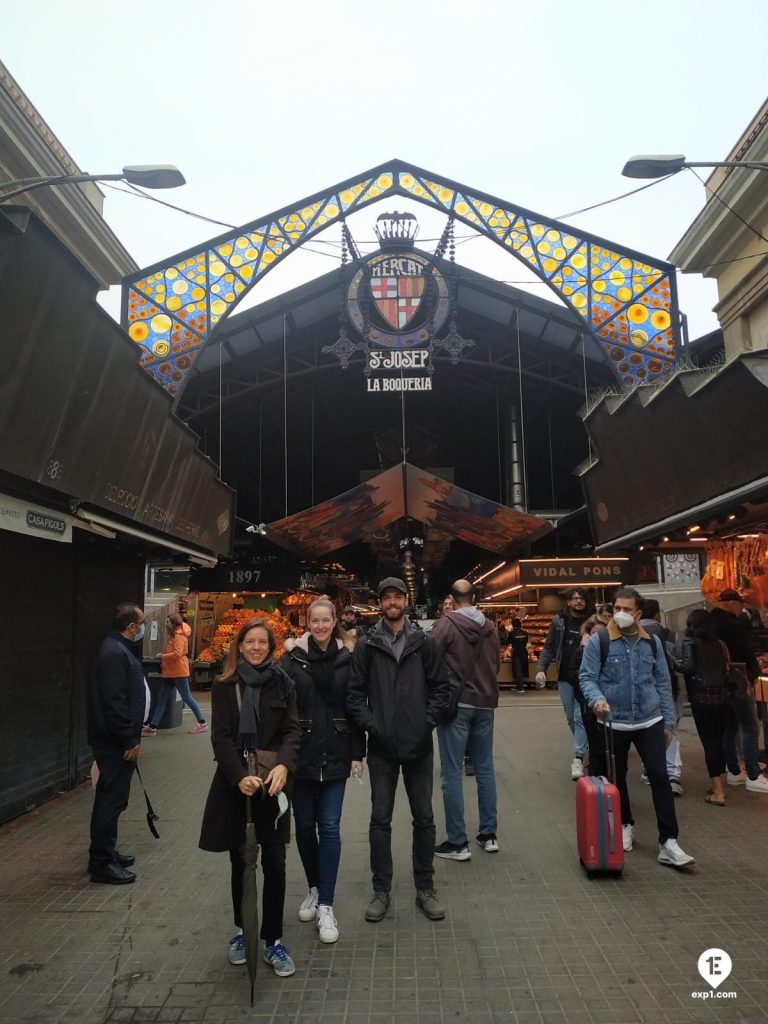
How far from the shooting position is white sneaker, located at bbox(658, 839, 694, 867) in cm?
454

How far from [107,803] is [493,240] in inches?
420

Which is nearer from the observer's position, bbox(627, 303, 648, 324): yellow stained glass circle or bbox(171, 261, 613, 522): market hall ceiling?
bbox(627, 303, 648, 324): yellow stained glass circle

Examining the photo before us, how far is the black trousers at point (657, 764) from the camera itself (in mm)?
4664

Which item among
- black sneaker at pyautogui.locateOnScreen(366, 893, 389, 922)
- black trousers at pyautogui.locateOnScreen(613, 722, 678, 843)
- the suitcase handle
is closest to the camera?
black sneaker at pyautogui.locateOnScreen(366, 893, 389, 922)

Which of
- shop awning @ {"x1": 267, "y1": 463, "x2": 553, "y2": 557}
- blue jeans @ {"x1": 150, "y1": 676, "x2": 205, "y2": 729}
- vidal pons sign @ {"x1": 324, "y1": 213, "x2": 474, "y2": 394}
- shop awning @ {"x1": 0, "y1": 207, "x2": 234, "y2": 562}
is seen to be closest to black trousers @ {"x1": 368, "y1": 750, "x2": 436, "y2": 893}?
shop awning @ {"x1": 0, "y1": 207, "x2": 234, "y2": 562}

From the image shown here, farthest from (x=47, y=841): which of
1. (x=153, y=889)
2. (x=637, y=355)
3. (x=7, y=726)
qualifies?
(x=637, y=355)

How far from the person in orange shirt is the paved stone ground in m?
4.70

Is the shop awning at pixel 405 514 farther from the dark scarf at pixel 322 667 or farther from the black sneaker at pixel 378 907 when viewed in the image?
the black sneaker at pixel 378 907

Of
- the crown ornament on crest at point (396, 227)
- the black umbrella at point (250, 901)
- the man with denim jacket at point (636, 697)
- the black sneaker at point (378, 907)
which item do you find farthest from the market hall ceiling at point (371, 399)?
the black umbrella at point (250, 901)

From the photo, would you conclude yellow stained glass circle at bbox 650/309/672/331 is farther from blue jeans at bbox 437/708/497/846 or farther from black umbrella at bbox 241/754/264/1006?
black umbrella at bbox 241/754/264/1006

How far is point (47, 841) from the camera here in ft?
17.6

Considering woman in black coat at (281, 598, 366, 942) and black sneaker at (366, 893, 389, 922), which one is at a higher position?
woman in black coat at (281, 598, 366, 942)

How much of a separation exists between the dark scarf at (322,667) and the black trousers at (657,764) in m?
2.17

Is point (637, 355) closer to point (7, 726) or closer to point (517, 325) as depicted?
point (517, 325)
